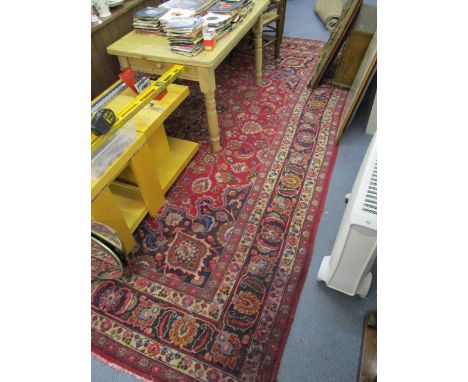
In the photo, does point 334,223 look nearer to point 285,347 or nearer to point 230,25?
point 285,347

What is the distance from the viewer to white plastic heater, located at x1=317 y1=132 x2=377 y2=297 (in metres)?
0.90

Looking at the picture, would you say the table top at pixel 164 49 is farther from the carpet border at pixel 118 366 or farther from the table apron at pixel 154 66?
the carpet border at pixel 118 366

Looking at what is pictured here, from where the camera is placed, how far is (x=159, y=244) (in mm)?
1638

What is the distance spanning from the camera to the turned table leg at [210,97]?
1.72 metres

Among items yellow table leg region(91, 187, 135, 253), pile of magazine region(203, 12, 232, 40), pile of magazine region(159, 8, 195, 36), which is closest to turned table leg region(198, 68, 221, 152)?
pile of magazine region(203, 12, 232, 40)

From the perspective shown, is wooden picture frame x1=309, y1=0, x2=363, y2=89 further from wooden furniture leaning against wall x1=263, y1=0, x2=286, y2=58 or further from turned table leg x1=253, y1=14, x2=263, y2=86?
wooden furniture leaning against wall x1=263, y1=0, x2=286, y2=58

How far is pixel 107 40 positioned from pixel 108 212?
1.29 m

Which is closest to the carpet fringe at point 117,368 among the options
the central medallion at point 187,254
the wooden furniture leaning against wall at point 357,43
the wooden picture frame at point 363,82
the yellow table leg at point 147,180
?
the central medallion at point 187,254

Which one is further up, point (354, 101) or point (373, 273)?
point (354, 101)
